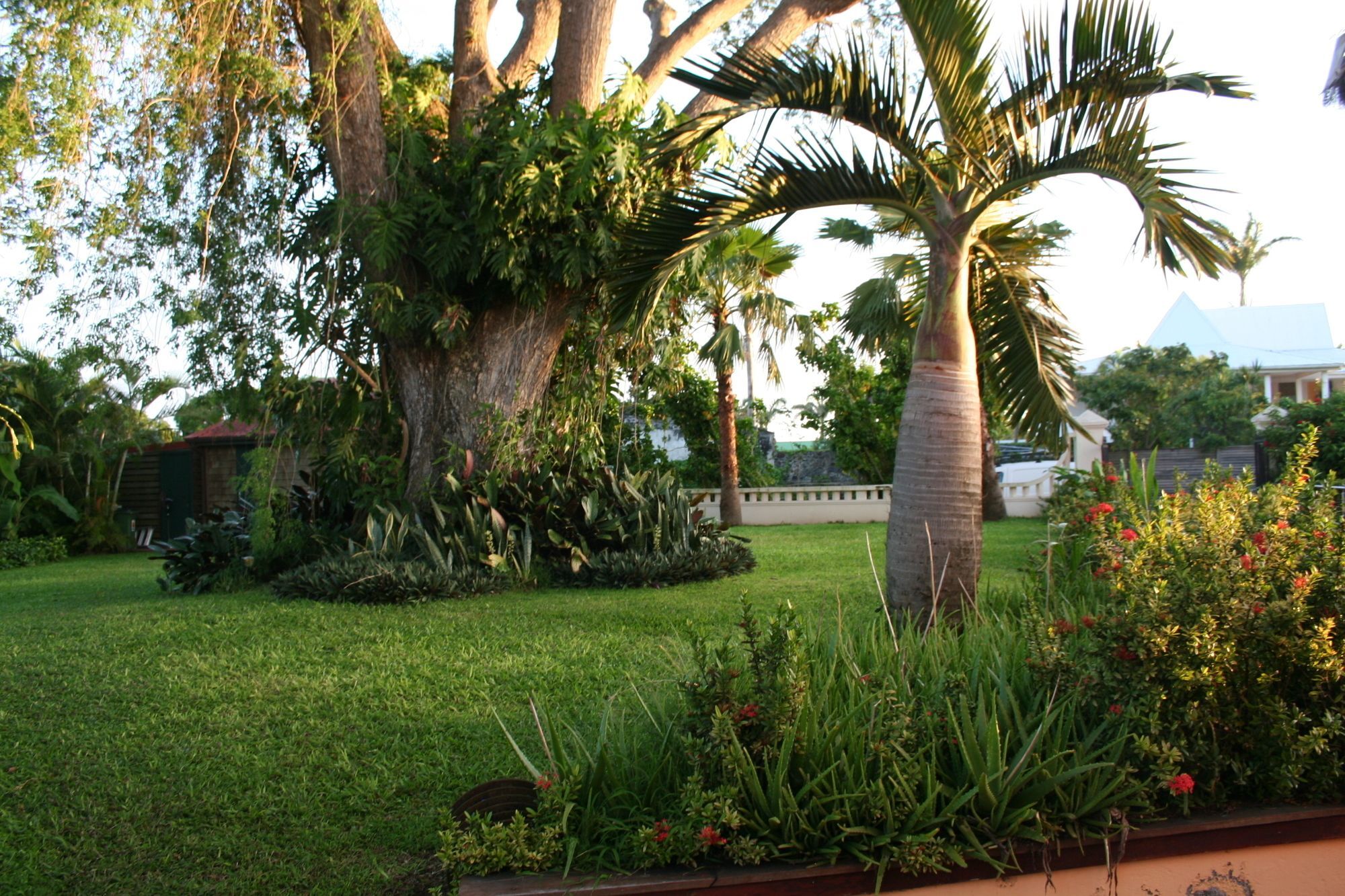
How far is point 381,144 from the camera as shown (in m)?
9.36

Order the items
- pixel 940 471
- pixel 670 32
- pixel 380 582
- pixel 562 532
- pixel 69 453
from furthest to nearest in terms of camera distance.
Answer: pixel 69 453 < pixel 670 32 < pixel 562 532 < pixel 380 582 < pixel 940 471

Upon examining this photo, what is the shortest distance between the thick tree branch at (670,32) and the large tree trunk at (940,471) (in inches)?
228

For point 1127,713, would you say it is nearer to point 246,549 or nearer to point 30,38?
point 30,38

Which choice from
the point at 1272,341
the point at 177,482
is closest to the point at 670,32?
the point at 177,482

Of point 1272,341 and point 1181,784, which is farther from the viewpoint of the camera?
point 1272,341

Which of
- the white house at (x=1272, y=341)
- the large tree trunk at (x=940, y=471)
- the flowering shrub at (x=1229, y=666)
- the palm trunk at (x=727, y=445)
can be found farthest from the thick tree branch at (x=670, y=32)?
the white house at (x=1272, y=341)

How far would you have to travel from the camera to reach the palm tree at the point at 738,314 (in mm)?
15445

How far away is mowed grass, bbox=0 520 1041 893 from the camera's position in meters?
3.38

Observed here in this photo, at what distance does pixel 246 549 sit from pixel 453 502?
7.29ft

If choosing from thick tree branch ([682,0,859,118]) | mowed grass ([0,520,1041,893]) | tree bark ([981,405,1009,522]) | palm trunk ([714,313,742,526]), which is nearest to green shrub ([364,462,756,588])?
mowed grass ([0,520,1041,893])

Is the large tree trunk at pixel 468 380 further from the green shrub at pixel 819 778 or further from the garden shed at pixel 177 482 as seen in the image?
the garden shed at pixel 177 482

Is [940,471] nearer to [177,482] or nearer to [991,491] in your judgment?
[991,491]

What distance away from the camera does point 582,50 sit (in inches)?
372

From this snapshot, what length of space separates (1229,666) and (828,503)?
15.3m
